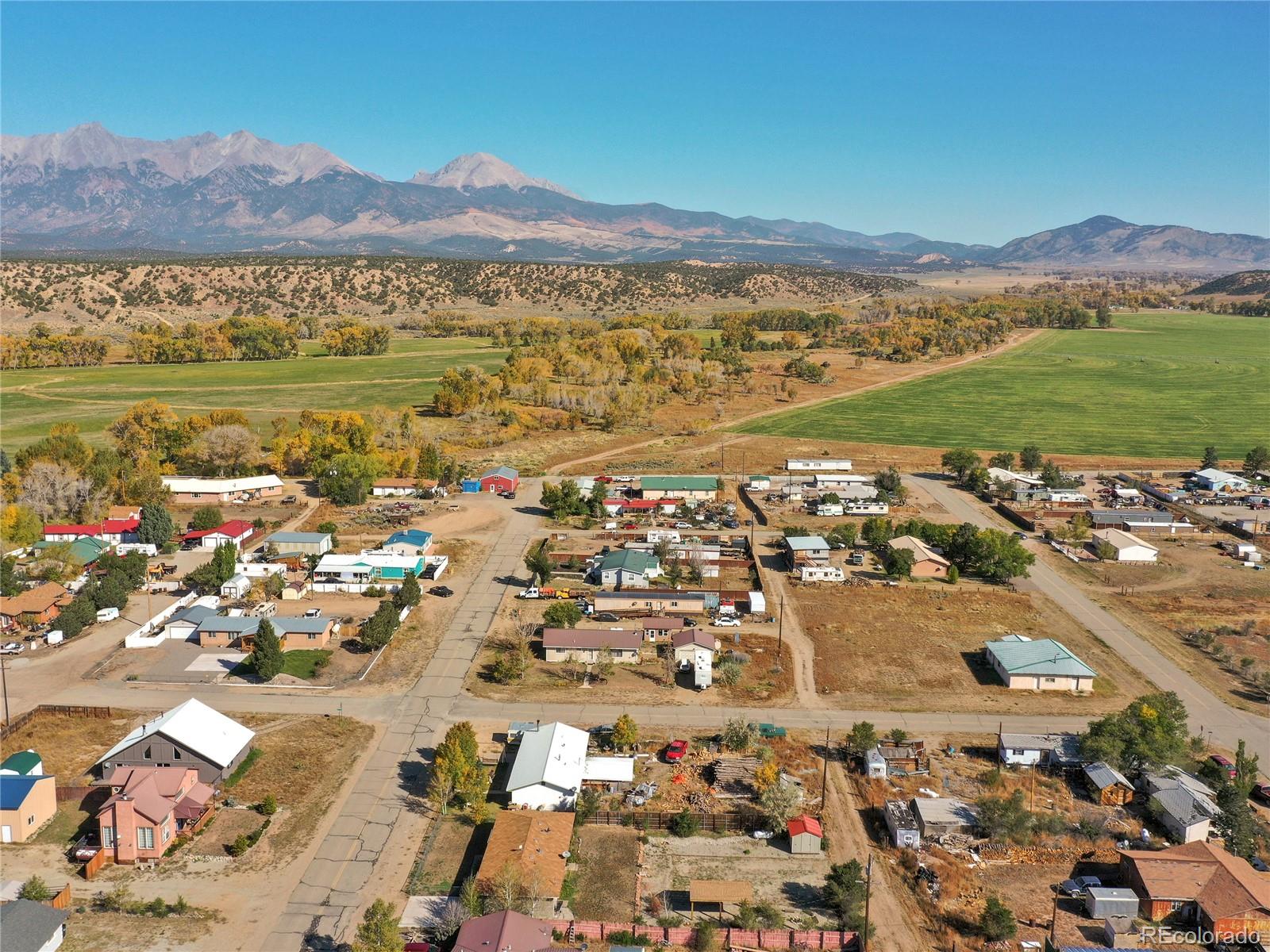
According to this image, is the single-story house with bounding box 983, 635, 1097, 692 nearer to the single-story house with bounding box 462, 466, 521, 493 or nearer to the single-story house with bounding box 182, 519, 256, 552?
the single-story house with bounding box 462, 466, 521, 493

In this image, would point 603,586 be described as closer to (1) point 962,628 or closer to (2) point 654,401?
(1) point 962,628

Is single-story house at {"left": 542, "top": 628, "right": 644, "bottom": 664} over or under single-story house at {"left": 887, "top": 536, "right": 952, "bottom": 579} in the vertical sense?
under

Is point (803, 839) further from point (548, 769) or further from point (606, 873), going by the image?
point (548, 769)

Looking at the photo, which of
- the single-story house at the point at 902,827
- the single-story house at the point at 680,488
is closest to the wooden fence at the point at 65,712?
the single-story house at the point at 902,827

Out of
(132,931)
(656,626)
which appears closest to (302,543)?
(656,626)

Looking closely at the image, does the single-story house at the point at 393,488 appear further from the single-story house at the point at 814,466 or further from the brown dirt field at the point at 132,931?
the brown dirt field at the point at 132,931

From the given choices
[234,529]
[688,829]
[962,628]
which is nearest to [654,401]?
[234,529]

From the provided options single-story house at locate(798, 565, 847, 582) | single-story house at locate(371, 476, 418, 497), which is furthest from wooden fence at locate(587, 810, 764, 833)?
single-story house at locate(371, 476, 418, 497)
